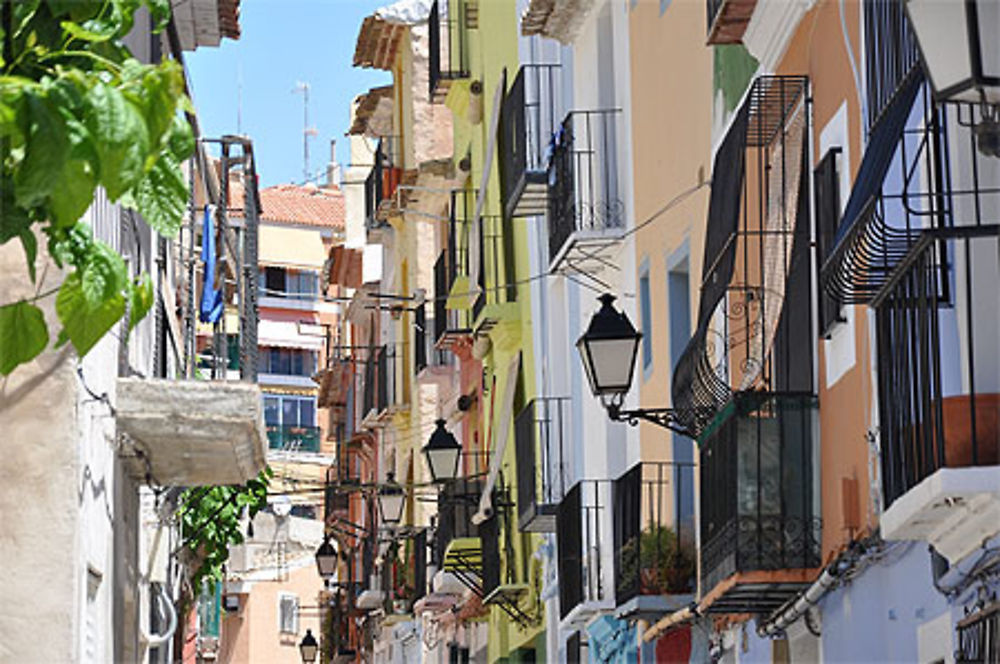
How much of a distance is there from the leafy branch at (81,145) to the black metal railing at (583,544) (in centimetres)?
1320

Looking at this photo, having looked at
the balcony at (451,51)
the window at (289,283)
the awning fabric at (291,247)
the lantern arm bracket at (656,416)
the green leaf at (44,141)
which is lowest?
the green leaf at (44,141)

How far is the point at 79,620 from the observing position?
12.3 meters

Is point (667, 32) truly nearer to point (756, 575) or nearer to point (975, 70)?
point (756, 575)

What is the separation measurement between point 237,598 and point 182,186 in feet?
199

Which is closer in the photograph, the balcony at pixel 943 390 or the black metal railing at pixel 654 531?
the balcony at pixel 943 390

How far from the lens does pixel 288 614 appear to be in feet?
222

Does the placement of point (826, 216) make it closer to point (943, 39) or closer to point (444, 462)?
point (943, 39)

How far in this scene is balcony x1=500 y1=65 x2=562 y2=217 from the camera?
76.3ft

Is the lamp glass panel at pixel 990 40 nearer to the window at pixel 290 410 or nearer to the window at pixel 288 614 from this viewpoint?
the window at pixel 288 614

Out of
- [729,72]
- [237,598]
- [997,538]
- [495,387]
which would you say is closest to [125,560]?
[729,72]

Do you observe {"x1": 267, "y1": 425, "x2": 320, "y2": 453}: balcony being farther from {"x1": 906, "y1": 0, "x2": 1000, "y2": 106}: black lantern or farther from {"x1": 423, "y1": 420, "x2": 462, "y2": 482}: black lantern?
{"x1": 906, "y1": 0, "x2": 1000, "y2": 106}: black lantern

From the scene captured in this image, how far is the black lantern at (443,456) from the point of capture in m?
26.1

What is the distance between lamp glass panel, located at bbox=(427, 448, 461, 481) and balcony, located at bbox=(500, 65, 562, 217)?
128 inches

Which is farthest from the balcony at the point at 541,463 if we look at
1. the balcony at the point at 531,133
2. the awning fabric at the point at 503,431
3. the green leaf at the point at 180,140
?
the green leaf at the point at 180,140
